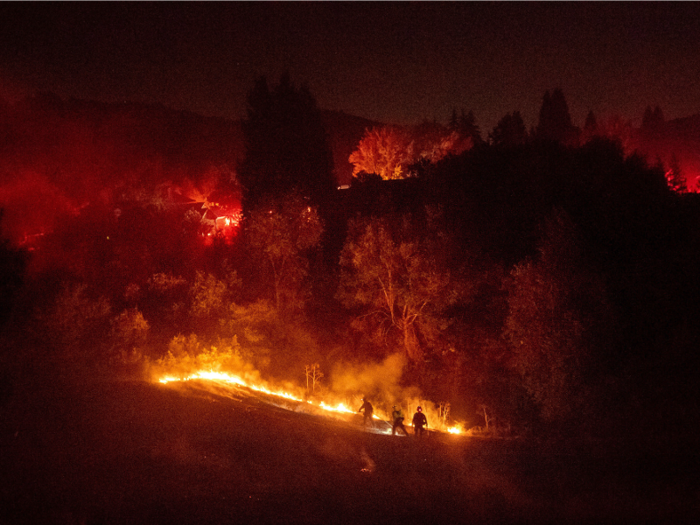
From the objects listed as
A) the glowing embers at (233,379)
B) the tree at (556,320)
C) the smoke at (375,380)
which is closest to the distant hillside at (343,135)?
the smoke at (375,380)

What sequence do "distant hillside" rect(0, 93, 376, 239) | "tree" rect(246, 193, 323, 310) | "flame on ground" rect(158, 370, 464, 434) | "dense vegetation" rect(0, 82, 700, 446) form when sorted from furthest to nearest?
"distant hillside" rect(0, 93, 376, 239), "tree" rect(246, 193, 323, 310), "flame on ground" rect(158, 370, 464, 434), "dense vegetation" rect(0, 82, 700, 446)

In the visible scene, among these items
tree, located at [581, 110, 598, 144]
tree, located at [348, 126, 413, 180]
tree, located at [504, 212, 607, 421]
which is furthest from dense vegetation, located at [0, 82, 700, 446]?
tree, located at [581, 110, 598, 144]

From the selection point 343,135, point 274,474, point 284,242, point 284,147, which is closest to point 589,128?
point 284,147

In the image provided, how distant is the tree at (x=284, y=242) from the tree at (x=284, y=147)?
314 centimetres

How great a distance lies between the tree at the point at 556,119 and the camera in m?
52.0

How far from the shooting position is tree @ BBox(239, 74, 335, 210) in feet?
107

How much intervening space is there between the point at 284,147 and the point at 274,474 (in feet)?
85.3

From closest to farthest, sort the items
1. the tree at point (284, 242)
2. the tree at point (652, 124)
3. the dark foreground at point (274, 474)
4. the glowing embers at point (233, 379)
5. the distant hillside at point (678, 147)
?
the dark foreground at point (274, 474) → the glowing embers at point (233, 379) → the tree at point (284, 242) → the distant hillside at point (678, 147) → the tree at point (652, 124)

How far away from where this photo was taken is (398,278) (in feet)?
81.0

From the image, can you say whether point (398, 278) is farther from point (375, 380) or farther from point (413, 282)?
point (375, 380)

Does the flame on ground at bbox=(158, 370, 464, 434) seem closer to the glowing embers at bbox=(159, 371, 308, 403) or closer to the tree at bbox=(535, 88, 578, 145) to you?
the glowing embers at bbox=(159, 371, 308, 403)

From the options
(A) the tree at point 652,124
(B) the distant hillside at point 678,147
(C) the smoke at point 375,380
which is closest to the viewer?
(C) the smoke at point 375,380

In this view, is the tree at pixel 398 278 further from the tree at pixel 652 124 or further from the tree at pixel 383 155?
the tree at pixel 652 124

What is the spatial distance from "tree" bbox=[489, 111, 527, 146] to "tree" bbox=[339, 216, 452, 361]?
1966 centimetres
